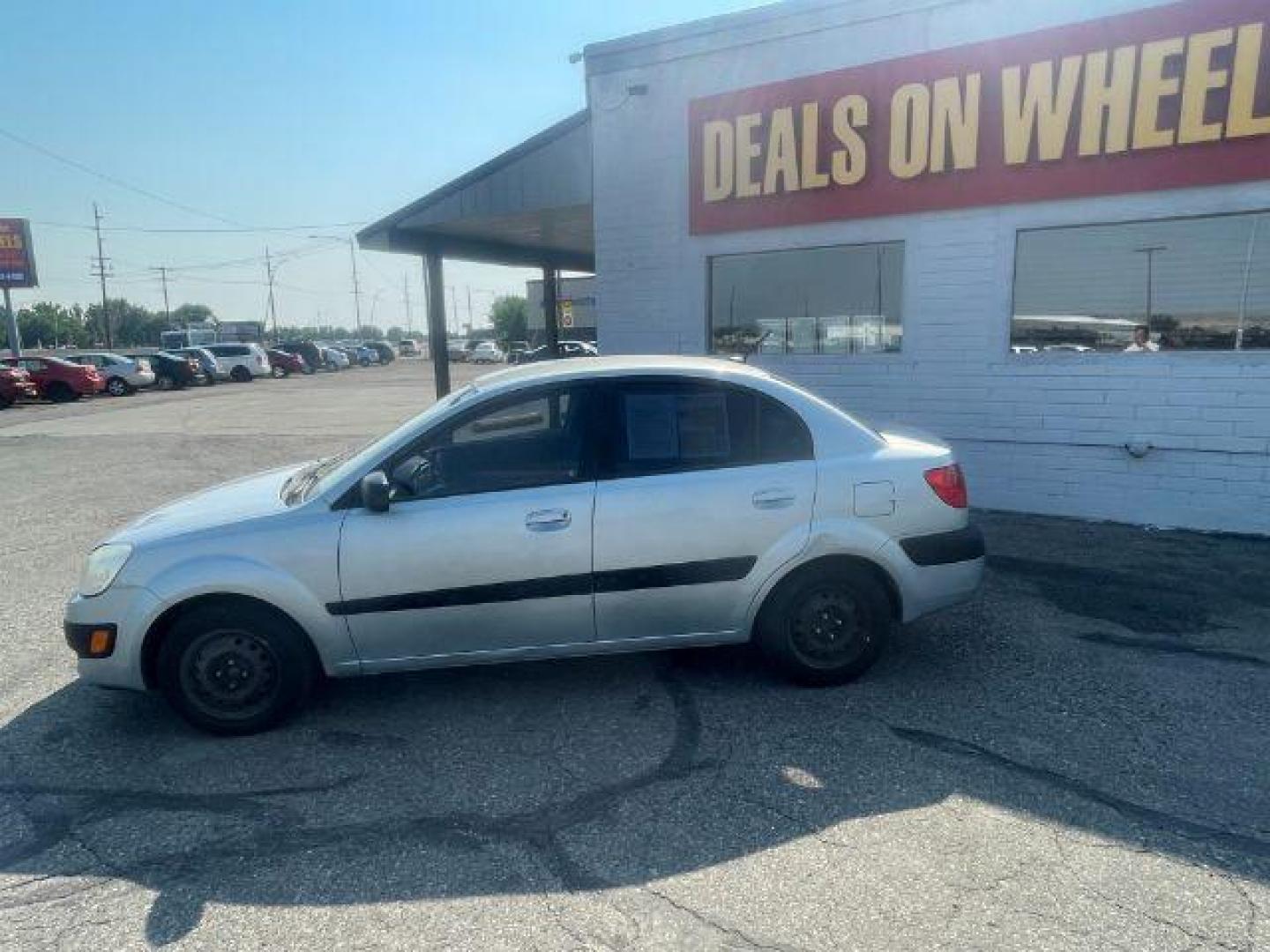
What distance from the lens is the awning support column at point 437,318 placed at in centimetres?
1148

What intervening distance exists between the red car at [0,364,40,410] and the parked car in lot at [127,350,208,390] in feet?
21.8

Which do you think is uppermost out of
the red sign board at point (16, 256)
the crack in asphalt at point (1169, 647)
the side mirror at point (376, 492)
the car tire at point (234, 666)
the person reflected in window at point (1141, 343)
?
the red sign board at point (16, 256)

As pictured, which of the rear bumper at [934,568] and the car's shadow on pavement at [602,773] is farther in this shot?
the rear bumper at [934,568]

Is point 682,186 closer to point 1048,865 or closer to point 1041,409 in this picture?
point 1041,409

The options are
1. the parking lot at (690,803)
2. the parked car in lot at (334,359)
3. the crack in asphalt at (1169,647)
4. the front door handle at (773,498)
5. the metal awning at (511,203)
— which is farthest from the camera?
the parked car in lot at (334,359)

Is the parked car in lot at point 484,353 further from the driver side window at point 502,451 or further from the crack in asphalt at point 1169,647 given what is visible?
the crack in asphalt at point 1169,647

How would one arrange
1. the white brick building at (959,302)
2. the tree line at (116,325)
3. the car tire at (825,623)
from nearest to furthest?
the car tire at (825,623), the white brick building at (959,302), the tree line at (116,325)

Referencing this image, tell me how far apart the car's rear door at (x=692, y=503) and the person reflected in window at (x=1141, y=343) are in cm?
467

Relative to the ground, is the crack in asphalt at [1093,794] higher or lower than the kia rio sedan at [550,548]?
lower

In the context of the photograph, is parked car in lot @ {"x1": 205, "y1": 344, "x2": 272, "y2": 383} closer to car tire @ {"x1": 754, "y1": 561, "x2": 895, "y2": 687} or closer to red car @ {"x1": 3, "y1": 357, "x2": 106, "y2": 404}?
red car @ {"x1": 3, "y1": 357, "x2": 106, "y2": 404}

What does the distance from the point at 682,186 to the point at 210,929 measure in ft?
25.9

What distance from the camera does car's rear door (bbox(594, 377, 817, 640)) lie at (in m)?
Answer: 3.64

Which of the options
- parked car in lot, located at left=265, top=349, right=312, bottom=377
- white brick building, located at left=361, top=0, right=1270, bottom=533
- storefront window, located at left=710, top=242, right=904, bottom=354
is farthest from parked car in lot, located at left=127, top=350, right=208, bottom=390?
storefront window, located at left=710, top=242, right=904, bottom=354

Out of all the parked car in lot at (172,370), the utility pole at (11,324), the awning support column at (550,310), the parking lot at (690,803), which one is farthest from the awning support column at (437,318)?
the utility pole at (11,324)
